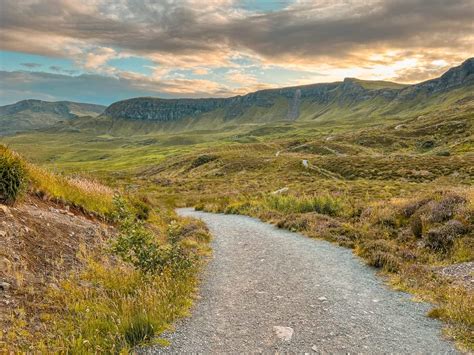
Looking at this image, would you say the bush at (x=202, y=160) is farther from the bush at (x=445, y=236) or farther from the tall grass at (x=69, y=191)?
the bush at (x=445, y=236)

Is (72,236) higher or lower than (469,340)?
higher

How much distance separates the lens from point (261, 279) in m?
11.7

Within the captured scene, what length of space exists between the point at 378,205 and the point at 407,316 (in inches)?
582

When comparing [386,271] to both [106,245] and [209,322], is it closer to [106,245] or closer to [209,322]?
[209,322]

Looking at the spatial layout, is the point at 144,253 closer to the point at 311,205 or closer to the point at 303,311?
the point at 303,311

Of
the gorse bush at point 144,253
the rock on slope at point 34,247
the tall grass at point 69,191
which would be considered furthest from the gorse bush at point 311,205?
the rock on slope at point 34,247

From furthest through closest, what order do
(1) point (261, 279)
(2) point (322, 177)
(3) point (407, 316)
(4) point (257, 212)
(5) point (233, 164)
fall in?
(5) point (233, 164)
(2) point (322, 177)
(4) point (257, 212)
(1) point (261, 279)
(3) point (407, 316)

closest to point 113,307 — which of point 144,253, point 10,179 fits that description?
point 144,253

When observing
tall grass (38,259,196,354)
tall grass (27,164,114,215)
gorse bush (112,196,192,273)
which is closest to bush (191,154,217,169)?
tall grass (27,164,114,215)

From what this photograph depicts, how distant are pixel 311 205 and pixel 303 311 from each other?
57.9ft

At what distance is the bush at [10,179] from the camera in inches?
426

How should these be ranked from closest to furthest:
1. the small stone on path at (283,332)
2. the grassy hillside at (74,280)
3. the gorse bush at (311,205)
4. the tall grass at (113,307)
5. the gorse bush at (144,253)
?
the tall grass at (113,307) → the grassy hillside at (74,280) → the small stone on path at (283,332) → the gorse bush at (144,253) → the gorse bush at (311,205)

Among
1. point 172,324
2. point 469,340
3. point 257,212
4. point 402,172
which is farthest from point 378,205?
point 402,172

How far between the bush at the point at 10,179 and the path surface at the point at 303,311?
21.3 ft
